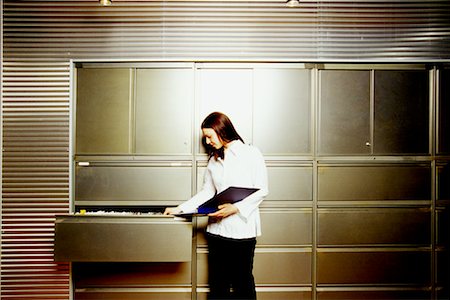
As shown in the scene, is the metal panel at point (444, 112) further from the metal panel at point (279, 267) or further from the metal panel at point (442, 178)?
the metal panel at point (279, 267)

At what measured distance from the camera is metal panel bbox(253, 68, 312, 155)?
2.95m

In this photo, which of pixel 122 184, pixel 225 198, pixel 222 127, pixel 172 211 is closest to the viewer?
pixel 225 198

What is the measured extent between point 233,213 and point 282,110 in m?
1.04

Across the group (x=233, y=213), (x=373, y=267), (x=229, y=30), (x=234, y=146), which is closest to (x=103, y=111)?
(x=234, y=146)

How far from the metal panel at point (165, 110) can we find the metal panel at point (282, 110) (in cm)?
61

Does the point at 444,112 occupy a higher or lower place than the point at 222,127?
higher

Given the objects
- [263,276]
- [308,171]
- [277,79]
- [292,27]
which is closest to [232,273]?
[263,276]

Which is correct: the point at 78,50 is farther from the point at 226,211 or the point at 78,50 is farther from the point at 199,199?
the point at 226,211

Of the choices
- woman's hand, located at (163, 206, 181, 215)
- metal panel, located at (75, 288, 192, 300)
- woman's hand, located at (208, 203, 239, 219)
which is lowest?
metal panel, located at (75, 288, 192, 300)

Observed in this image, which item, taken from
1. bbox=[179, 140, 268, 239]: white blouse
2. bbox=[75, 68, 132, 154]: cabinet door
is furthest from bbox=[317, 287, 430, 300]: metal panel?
bbox=[75, 68, 132, 154]: cabinet door

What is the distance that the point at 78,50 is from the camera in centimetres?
297

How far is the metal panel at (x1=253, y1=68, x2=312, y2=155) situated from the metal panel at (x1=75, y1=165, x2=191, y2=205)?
0.93m

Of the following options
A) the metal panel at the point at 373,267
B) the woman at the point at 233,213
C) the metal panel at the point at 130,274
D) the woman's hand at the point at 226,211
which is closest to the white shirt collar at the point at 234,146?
the woman at the point at 233,213

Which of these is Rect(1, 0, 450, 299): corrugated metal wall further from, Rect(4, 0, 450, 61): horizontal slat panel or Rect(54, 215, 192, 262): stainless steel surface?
Rect(54, 215, 192, 262): stainless steel surface
